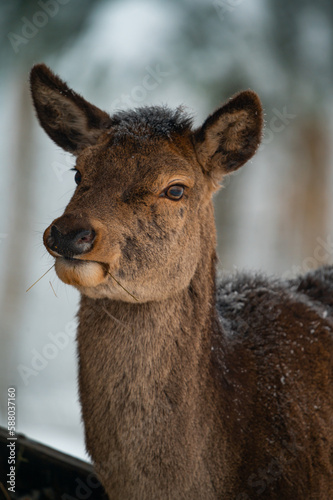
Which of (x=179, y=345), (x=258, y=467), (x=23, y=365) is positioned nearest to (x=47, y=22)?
(x=23, y=365)

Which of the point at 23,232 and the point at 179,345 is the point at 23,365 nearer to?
the point at 23,232

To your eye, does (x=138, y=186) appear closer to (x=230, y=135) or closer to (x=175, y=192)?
(x=175, y=192)

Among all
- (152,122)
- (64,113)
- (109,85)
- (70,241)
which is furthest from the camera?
(109,85)

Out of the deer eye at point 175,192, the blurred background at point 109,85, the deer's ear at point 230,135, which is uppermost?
the blurred background at point 109,85

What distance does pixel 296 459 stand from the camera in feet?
9.53

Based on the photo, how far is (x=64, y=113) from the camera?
3.42 m

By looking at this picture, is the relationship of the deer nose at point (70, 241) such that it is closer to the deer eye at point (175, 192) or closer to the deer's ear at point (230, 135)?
the deer eye at point (175, 192)

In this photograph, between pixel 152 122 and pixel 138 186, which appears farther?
pixel 152 122

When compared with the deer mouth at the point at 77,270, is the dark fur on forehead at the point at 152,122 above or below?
above

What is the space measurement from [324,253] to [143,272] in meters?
8.14

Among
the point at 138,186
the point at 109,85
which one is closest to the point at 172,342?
the point at 138,186

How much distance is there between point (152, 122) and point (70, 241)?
113 centimetres

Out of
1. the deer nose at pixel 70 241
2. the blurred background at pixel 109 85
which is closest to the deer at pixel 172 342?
the deer nose at pixel 70 241

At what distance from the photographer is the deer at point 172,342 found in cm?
267
